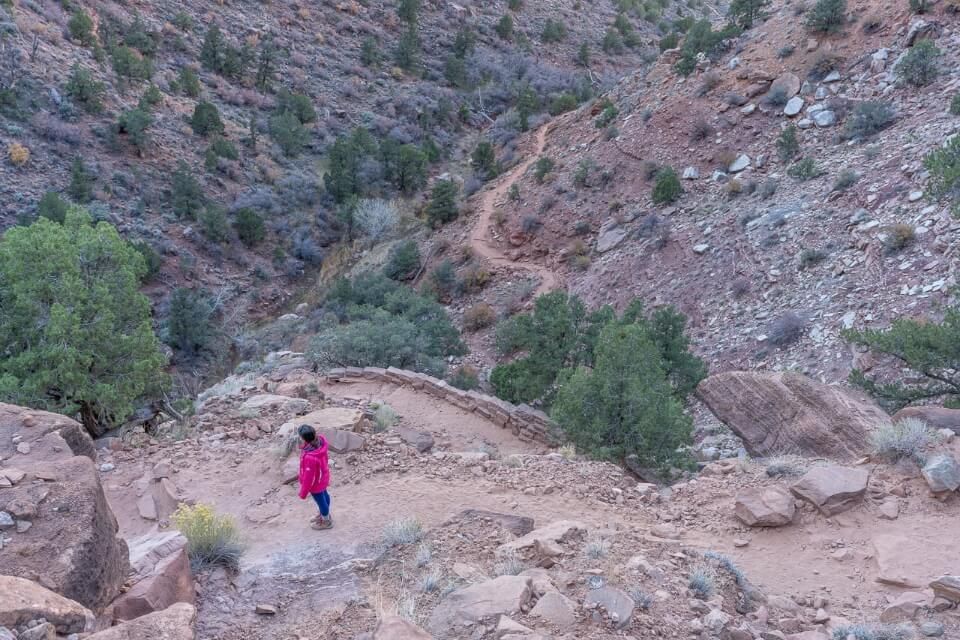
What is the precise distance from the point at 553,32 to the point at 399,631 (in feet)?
161

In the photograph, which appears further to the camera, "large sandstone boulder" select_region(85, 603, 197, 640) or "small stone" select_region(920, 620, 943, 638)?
"small stone" select_region(920, 620, 943, 638)

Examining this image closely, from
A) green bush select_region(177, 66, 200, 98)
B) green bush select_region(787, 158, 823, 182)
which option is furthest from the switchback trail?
green bush select_region(177, 66, 200, 98)

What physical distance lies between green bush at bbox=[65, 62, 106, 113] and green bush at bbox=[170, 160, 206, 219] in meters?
4.95

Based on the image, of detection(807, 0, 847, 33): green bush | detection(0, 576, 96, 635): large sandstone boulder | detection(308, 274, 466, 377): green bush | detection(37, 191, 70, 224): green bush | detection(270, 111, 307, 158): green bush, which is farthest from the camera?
detection(270, 111, 307, 158): green bush

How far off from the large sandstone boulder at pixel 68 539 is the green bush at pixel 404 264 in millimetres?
22024

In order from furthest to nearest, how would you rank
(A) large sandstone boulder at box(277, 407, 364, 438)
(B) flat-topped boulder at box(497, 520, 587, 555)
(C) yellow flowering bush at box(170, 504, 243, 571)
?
(A) large sandstone boulder at box(277, 407, 364, 438) → (C) yellow flowering bush at box(170, 504, 243, 571) → (B) flat-topped boulder at box(497, 520, 587, 555)

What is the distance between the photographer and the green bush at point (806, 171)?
20.9 meters

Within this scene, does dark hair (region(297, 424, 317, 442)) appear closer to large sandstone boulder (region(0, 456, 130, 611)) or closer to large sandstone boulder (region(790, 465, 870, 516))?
large sandstone boulder (region(0, 456, 130, 611))

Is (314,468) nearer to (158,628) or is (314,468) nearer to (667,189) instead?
(158,628)

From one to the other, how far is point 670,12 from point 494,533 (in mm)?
57093

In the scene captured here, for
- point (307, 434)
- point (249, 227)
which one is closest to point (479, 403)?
point (307, 434)

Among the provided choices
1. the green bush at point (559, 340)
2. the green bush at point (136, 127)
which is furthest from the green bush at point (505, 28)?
the green bush at point (559, 340)

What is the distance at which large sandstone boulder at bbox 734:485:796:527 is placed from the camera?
7672mm

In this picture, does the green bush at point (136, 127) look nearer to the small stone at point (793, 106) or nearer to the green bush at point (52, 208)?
the green bush at point (52, 208)
